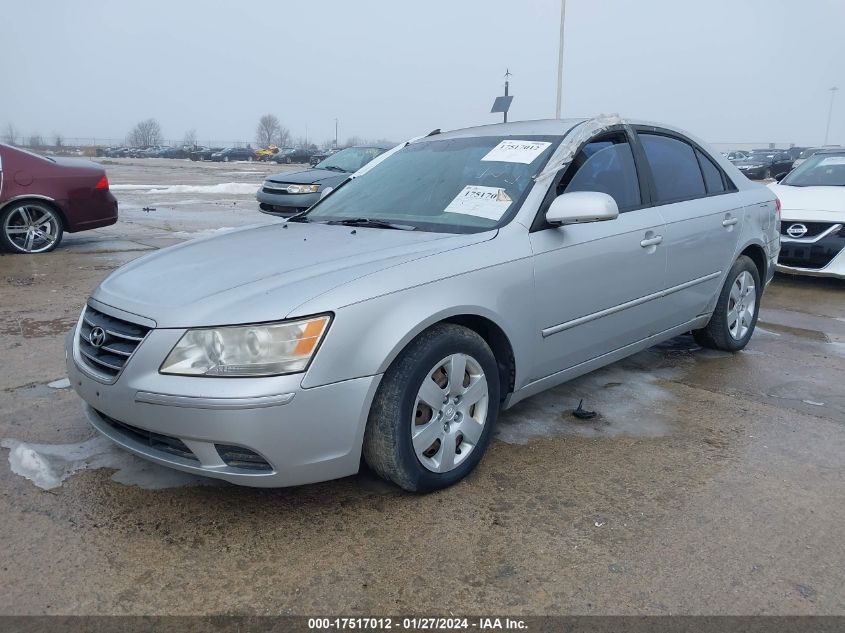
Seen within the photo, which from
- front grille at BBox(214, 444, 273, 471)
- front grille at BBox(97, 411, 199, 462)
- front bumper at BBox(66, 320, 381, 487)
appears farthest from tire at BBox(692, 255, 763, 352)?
front grille at BBox(97, 411, 199, 462)

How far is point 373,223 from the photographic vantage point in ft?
11.4

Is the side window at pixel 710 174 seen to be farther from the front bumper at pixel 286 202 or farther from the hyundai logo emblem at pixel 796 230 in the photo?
the front bumper at pixel 286 202

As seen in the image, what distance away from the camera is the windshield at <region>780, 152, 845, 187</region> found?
810cm

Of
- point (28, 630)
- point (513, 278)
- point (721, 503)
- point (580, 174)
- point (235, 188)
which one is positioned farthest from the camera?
point (235, 188)

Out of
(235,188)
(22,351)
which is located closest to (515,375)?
(22,351)

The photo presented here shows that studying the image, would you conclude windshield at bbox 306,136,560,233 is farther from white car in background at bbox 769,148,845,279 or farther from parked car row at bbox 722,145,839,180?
white car in background at bbox 769,148,845,279

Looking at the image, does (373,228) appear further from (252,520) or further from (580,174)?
(252,520)

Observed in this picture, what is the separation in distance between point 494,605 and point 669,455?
145 centimetres

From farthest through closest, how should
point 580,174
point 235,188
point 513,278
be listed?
point 235,188
point 580,174
point 513,278

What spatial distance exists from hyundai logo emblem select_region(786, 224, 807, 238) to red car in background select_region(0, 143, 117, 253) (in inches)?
303

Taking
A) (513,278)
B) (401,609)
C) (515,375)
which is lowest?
(401,609)

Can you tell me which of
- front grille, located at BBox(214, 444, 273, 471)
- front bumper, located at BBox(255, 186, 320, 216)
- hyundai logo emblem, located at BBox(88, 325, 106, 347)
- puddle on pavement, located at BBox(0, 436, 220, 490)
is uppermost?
hyundai logo emblem, located at BBox(88, 325, 106, 347)

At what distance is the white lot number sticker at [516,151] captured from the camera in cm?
355

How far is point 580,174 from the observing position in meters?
3.60
